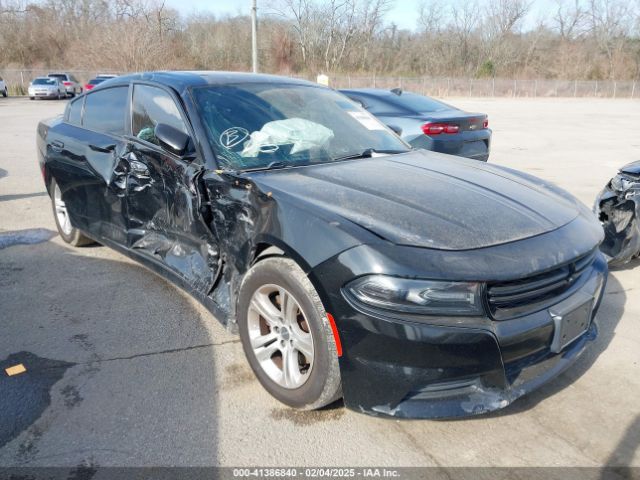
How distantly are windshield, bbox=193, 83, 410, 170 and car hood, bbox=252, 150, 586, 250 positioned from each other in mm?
212

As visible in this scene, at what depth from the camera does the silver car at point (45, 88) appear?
32.3 meters

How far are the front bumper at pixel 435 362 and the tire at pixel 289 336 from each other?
0.13 metres

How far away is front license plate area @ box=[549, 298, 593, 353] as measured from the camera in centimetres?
246

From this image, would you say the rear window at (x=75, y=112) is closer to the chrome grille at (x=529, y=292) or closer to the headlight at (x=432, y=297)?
the headlight at (x=432, y=297)

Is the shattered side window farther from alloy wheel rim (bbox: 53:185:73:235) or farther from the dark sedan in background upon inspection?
the dark sedan in background

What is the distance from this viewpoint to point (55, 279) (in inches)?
178

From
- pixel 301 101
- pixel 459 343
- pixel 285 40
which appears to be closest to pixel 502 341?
pixel 459 343

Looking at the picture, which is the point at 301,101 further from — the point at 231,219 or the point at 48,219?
the point at 48,219

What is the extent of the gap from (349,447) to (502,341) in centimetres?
86

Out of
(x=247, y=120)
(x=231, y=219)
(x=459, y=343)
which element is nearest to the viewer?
(x=459, y=343)

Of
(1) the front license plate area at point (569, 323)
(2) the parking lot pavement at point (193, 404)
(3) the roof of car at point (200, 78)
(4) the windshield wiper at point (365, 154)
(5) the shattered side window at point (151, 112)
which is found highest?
(3) the roof of car at point (200, 78)

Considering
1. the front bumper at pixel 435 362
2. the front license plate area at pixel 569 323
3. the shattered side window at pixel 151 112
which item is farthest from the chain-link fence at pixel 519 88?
the front bumper at pixel 435 362

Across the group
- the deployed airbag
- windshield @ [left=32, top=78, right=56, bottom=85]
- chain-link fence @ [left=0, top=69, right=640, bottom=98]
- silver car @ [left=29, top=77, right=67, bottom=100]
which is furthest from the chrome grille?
chain-link fence @ [left=0, top=69, right=640, bottom=98]

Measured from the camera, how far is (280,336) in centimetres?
283
